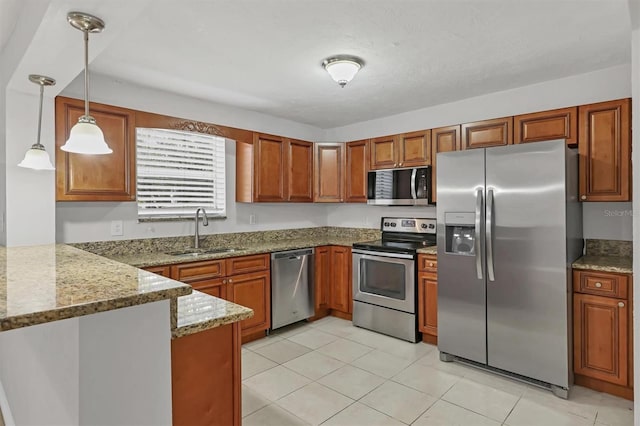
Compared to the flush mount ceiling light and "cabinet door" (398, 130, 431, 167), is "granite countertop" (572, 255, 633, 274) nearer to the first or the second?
"cabinet door" (398, 130, 431, 167)

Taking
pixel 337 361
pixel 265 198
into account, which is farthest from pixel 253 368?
pixel 265 198

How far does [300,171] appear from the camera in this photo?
14.6ft

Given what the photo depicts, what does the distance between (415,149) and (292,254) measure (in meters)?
1.72

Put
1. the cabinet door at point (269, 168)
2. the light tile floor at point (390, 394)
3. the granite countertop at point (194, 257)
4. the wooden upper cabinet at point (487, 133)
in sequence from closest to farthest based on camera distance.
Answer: the light tile floor at point (390, 394), the granite countertop at point (194, 257), the wooden upper cabinet at point (487, 133), the cabinet door at point (269, 168)

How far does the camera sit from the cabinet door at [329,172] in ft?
15.0

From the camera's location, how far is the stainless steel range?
11.7 feet

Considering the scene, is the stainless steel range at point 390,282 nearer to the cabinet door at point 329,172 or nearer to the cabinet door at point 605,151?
the cabinet door at point 329,172

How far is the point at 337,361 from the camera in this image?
3166 millimetres

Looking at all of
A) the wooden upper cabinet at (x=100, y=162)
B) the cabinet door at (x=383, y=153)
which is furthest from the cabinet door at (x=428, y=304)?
the wooden upper cabinet at (x=100, y=162)

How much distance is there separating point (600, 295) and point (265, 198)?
3.07 metres

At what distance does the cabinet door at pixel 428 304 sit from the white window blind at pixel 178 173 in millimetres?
2199

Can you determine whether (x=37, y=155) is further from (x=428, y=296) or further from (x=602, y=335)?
(x=602, y=335)

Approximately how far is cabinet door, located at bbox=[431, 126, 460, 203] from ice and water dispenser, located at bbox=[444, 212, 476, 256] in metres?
0.73

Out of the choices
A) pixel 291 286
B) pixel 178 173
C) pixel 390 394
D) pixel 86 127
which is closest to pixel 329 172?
pixel 291 286
